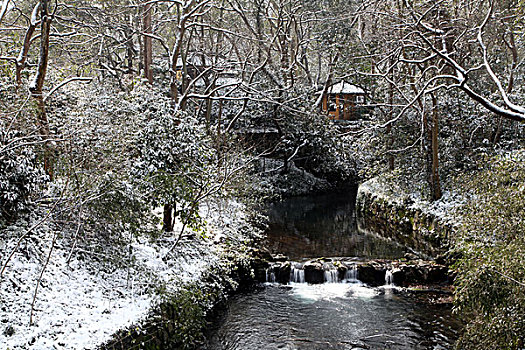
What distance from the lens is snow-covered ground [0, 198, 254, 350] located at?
207 inches

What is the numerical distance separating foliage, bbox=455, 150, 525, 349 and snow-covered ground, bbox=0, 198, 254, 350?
179 inches

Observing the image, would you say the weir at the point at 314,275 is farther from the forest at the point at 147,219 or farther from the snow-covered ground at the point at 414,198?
the snow-covered ground at the point at 414,198

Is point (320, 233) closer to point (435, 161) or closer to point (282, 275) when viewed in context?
point (435, 161)

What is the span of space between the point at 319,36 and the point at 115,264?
17.2 m

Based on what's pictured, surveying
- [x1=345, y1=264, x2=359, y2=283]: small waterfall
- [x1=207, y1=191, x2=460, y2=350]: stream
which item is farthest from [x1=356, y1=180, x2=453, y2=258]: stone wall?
[x1=345, y1=264, x2=359, y2=283]: small waterfall

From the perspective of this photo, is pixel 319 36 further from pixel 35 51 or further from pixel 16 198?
pixel 16 198

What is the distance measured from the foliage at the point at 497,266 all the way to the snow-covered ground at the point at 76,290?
455 cm

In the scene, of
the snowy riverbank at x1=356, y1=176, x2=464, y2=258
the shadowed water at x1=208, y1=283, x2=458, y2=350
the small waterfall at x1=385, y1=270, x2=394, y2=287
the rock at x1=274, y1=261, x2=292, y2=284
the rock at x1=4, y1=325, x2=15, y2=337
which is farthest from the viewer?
the snowy riverbank at x1=356, y1=176, x2=464, y2=258

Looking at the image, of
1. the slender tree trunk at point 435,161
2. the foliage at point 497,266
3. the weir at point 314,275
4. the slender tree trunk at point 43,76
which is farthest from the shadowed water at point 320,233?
the slender tree trunk at point 43,76

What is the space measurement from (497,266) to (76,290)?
5700 mm

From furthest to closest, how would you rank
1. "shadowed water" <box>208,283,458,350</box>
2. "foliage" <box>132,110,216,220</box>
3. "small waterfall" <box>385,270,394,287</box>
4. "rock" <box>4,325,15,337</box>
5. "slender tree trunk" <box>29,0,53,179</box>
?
"small waterfall" <box>385,270,394,287</box>
"foliage" <box>132,110,216,220</box>
"shadowed water" <box>208,283,458,350</box>
"slender tree trunk" <box>29,0,53,179</box>
"rock" <box>4,325,15,337</box>

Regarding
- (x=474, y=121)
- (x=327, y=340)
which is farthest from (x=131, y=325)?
(x=474, y=121)

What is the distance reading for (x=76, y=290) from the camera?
20.6ft

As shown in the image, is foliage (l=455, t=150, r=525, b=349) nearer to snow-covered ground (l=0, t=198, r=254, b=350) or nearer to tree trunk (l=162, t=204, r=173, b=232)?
snow-covered ground (l=0, t=198, r=254, b=350)
